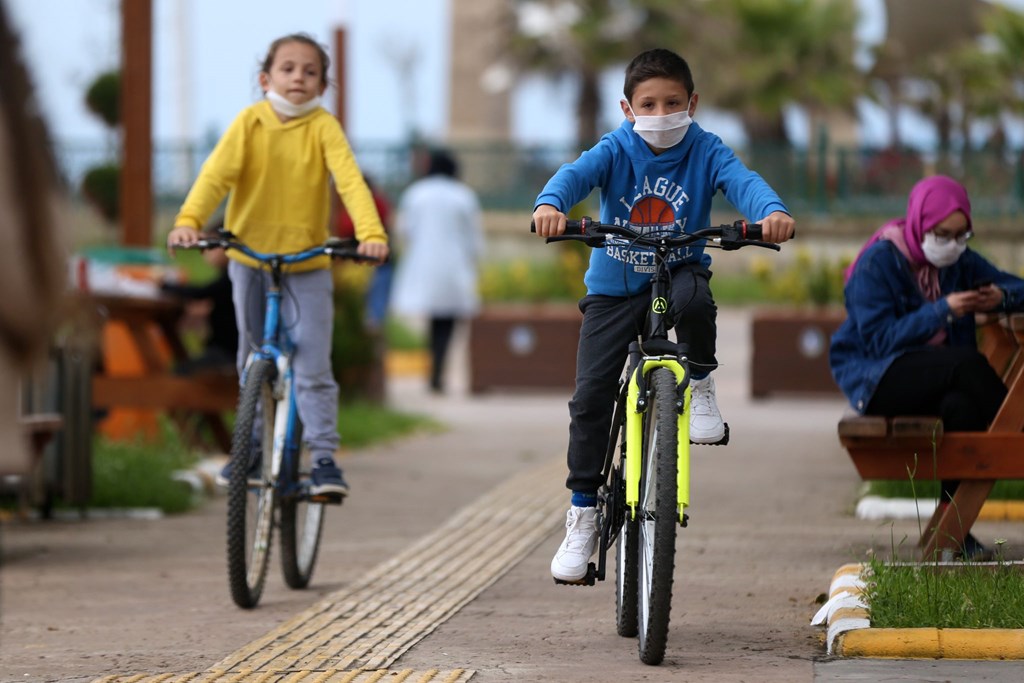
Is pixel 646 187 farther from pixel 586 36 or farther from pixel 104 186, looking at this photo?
pixel 586 36

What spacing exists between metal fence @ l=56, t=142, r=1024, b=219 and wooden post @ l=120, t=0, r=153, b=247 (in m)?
11.6

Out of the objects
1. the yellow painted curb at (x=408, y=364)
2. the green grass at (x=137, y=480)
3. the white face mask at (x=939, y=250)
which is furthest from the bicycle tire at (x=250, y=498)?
the yellow painted curb at (x=408, y=364)

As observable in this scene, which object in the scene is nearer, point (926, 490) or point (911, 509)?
point (926, 490)

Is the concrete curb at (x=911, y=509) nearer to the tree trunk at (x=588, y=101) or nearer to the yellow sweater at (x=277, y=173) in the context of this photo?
the yellow sweater at (x=277, y=173)

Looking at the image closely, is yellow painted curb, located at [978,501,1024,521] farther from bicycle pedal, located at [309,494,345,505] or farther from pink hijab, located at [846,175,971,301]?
bicycle pedal, located at [309,494,345,505]

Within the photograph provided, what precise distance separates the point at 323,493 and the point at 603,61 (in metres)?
32.0

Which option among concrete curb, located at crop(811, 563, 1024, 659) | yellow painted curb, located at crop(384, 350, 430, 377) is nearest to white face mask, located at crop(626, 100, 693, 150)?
concrete curb, located at crop(811, 563, 1024, 659)

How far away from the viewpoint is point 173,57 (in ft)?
100

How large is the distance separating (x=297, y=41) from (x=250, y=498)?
5.52 feet

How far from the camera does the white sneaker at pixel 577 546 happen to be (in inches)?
189

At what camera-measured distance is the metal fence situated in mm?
24703

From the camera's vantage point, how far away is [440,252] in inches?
687

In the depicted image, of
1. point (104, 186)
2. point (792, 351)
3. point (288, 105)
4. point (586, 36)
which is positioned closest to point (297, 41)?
point (288, 105)

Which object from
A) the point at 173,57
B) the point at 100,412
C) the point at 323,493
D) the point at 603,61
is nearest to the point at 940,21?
the point at 603,61
